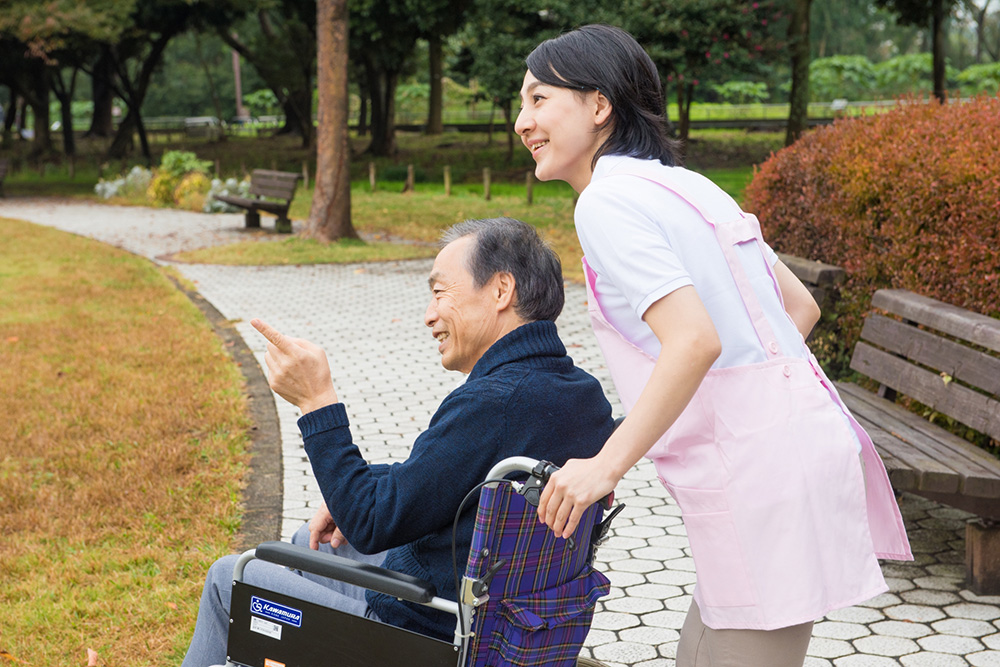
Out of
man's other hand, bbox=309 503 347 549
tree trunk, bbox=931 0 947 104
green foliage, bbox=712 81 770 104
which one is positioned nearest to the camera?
man's other hand, bbox=309 503 347 549

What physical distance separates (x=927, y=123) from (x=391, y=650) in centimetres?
468

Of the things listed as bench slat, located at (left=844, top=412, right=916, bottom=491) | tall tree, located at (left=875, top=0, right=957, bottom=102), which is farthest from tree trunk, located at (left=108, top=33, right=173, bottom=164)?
bench slat, located at (left=844, top=412, right=916, bottom=491)

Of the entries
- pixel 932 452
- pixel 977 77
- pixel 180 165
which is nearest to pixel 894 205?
pixel 932 452

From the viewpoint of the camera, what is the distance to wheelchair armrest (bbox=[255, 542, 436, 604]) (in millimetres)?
2070

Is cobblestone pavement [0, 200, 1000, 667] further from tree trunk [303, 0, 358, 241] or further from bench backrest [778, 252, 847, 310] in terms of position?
tree trunk [303, 0, 358, 241]

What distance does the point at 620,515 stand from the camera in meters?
5.10

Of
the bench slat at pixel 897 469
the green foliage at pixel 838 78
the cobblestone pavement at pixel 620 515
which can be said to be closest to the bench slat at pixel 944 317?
the bench slat at pixel 897 469

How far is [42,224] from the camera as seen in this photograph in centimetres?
2053

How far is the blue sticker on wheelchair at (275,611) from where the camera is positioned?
7.52ft

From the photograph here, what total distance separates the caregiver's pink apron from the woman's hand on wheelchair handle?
22 centimetres

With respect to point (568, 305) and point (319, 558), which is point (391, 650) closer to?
point (319, 558)

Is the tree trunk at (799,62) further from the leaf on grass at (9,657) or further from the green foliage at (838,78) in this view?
the green foliage at (838,78)

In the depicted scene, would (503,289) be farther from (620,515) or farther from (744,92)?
(744,92)

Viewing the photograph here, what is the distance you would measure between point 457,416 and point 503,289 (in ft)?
1.14
